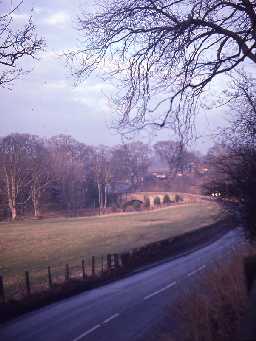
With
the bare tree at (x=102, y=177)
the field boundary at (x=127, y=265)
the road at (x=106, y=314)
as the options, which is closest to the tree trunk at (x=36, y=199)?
the bare tree at (x=102, y=177)

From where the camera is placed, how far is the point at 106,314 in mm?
18438

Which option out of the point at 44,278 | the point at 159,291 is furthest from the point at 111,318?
the point at 44,278

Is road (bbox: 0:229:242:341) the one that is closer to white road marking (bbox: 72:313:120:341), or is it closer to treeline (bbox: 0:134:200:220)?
white road marking (bbox: 72:313:120:341)

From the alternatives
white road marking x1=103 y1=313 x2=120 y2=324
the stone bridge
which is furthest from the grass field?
the stone bridge

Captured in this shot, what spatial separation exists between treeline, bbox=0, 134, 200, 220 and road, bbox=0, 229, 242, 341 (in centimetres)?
5119

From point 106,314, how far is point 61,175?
299 feet

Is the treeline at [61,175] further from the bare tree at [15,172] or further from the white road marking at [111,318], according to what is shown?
the white road marking at [111,318]

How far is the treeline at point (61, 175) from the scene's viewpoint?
306 feet

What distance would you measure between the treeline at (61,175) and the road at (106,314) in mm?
51187

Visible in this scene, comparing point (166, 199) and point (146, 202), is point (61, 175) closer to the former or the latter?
point (146, 202)

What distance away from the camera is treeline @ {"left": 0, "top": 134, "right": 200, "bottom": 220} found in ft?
306

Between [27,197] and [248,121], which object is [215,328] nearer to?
[248,121]

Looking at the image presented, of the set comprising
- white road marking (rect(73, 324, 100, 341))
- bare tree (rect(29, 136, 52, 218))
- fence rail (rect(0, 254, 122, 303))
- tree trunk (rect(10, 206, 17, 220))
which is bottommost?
white road marking (rect(73, 324, 100, 341))

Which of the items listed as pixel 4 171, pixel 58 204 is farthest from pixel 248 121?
pixel 58 204
